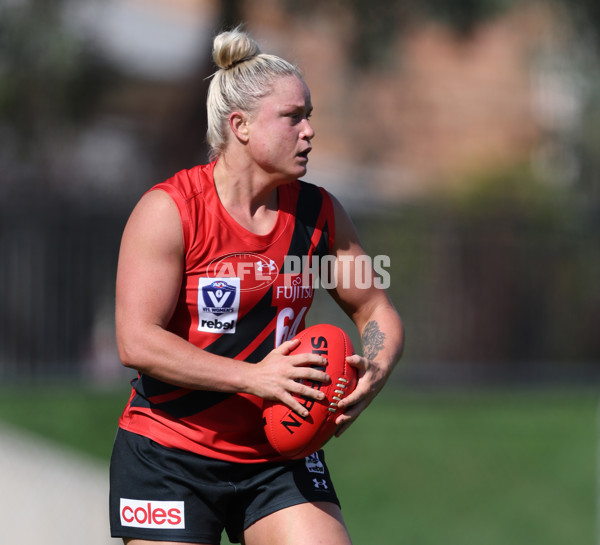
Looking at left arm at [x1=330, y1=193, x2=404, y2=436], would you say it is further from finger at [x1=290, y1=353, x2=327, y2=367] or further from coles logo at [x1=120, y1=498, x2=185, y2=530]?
coles logo at [x1=120, y1=498, x2=185, y2=530]

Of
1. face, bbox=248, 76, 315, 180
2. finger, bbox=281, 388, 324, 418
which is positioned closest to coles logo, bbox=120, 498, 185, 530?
finger, bbox=281, 388, 324, 418

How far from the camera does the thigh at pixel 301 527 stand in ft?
11.9

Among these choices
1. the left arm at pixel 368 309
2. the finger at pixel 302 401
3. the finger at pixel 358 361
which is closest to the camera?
the finger at pixel 302 401

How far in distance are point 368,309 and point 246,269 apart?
664mm

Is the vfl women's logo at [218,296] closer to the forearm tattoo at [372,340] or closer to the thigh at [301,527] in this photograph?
the forearm tattoo at [372,340]

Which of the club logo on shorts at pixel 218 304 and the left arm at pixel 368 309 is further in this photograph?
the left arm at pixel 368 309

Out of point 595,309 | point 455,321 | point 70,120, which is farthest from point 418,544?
point 70,120

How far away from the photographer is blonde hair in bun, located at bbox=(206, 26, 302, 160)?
3721mm

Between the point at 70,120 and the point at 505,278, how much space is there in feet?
25.9

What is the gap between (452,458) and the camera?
36.7ft

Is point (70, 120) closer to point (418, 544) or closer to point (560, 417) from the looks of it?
point (560, 417)

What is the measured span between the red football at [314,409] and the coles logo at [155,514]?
1.42ft

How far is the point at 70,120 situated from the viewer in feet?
57.1

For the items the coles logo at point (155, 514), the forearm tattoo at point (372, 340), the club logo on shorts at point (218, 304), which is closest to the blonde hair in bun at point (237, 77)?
the club logo on shorts at point (218, 304)
